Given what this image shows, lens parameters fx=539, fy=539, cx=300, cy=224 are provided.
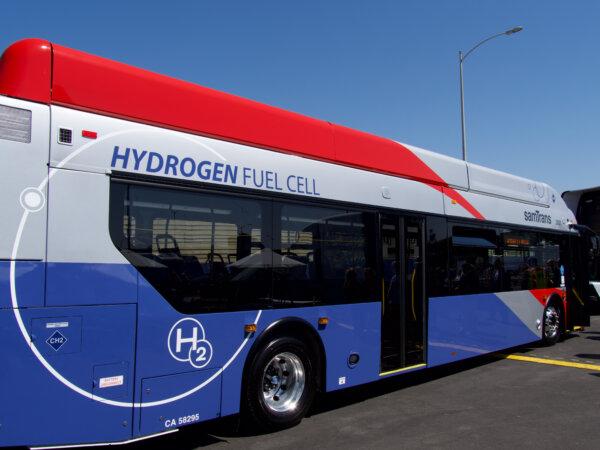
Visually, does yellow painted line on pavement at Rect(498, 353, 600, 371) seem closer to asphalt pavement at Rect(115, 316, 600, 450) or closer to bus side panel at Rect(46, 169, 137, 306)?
asphalt pavement at Rect(115, 316, 600, 450)

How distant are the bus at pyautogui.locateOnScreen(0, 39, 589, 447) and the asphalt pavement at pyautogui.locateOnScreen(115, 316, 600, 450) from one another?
355 mm

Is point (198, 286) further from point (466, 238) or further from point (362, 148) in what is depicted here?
point (466, 238)

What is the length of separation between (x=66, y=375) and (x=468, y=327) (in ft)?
18.5

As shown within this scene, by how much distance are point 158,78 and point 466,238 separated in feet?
16.7

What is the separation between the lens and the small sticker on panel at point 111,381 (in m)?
3.96

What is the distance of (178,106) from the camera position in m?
4.72

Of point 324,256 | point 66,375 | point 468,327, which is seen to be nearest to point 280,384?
point 324,256

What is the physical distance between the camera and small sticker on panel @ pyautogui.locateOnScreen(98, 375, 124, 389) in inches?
156

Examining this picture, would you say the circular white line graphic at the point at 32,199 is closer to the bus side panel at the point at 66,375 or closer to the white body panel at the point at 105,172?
the white body panel at the point at 105,172

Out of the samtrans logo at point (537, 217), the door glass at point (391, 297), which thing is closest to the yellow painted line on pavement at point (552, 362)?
the samtrans logo at point (537, 217)

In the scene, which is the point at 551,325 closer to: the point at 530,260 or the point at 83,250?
the point at 530,260

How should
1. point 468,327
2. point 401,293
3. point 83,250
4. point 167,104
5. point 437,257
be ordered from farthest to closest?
point 468,327
point 437,257
point 401,293
point 167,104
point 83,250

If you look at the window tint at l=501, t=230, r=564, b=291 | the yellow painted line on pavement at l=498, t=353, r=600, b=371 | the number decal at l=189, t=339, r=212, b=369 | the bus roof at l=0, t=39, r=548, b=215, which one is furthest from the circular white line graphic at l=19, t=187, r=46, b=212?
the yellow painted line on pavement at l=498, t=353, r=600, b=371

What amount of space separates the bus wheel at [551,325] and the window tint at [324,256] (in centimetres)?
557
